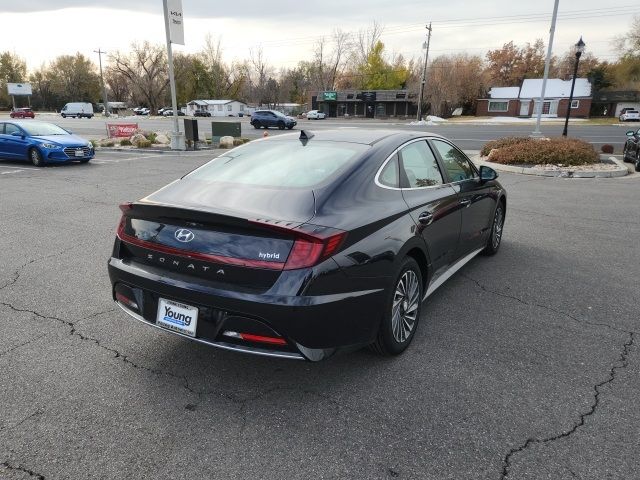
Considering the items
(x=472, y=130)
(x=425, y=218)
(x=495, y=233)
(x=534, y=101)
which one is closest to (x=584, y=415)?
(x=425, y=218)

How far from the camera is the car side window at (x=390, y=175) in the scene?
130 inches

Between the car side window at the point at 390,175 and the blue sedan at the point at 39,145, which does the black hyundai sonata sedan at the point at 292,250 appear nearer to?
the car side window at the point at 390,175

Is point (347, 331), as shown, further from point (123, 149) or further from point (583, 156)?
point (123, 149)

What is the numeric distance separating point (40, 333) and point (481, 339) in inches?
137

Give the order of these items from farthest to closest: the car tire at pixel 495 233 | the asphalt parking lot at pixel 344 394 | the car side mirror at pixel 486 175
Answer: the car tire at pixel 495 233, the car side mirror at pixel 486 175, the asphalt parking lot at pixel 344 394

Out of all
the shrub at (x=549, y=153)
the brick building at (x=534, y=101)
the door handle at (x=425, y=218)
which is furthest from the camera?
the brick building at (x=534, y=101)

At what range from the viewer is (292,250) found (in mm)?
2562

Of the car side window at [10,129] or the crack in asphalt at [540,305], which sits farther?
the car side window at [10,129]

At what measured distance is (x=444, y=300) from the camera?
436 centimetres

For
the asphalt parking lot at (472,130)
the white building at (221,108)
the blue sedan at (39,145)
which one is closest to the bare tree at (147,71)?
the white building at (221,108)

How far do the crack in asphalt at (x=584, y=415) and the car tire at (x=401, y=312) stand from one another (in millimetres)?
1008

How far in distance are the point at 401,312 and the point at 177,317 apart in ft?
5.08

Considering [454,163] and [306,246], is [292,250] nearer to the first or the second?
[306,246]

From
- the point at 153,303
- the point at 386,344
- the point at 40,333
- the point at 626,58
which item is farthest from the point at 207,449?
the point at 626,58
